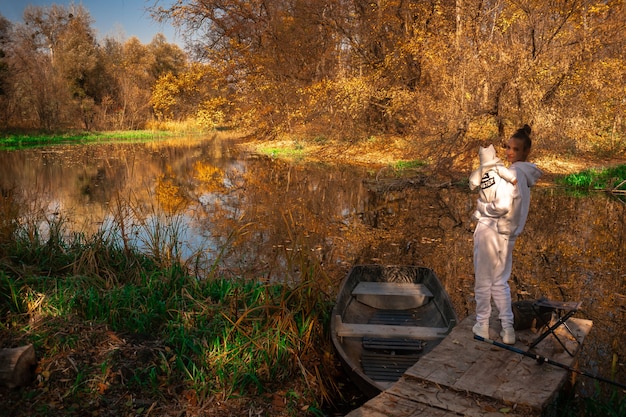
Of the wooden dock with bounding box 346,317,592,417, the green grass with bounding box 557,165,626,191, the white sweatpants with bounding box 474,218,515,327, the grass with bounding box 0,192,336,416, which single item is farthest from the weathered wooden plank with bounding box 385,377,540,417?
the green grass with bounding box 557,165,626,191

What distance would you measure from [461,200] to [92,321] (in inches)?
487

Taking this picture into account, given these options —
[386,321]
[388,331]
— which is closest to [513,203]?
[388,331]

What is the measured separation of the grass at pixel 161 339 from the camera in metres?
4.02

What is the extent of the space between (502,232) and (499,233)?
30 mm

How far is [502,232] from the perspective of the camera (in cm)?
415

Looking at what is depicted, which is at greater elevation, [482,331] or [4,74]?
[4,74]

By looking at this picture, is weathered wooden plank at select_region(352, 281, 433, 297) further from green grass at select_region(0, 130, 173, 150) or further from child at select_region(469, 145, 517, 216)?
green grass at select_region(0, 130, 173, 150)

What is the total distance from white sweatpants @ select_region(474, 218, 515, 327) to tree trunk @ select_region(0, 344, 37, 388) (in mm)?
3754

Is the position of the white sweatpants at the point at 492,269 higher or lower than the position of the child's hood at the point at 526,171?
lower

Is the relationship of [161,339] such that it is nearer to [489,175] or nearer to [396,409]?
[396,409]

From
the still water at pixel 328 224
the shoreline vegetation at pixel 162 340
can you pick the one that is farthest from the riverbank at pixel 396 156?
the shoreline vegetation at pixel 162 340

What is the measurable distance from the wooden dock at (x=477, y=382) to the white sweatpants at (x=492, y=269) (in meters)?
0.28

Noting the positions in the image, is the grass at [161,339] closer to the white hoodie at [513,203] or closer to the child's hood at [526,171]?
the white hoodie at [513,203]

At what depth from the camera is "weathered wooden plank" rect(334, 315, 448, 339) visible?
4961 mm
